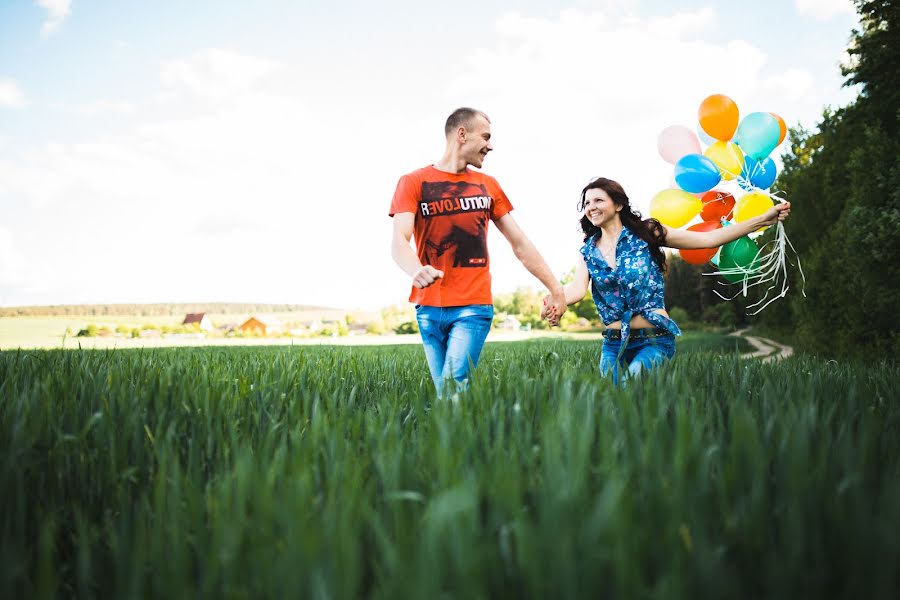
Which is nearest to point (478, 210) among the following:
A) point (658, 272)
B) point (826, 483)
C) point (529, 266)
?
point (529, 266)

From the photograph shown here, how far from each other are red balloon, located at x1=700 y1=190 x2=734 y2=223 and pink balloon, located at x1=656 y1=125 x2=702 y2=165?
1.73 feet

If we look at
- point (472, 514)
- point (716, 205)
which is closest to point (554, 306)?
point (716, 205)

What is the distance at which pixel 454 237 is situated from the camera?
3.66m

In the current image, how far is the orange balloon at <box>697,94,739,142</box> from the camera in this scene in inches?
207

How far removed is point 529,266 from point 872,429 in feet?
8.92

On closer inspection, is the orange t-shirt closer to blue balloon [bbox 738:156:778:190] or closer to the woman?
the woman

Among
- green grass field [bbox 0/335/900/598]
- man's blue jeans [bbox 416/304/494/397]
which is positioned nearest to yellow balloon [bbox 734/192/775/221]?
man's blue jeans [bbox 416/304/494/397]

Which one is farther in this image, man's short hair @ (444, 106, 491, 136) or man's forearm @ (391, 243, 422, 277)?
man's short hair @ (444, 106, 491, 136)

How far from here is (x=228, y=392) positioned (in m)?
2.73

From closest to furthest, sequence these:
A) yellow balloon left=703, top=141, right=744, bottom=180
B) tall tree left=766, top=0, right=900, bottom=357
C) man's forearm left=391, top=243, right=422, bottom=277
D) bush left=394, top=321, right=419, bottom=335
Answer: man's forearm left=391, top=243, right=422, bottom=277, yellow balloon left=703, top=141, right=744, bottom=180, tall tree left=766, top=0, right=900, bottom=357, bush left=394, top=321, right=419, bottom=335

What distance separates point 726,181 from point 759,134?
1.59ft

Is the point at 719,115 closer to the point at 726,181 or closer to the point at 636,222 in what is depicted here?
the point at 726,181

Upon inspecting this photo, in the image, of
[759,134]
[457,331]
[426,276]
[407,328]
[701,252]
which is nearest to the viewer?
[426,276]

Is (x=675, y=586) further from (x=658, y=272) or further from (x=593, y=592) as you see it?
(x=658, y=272)
